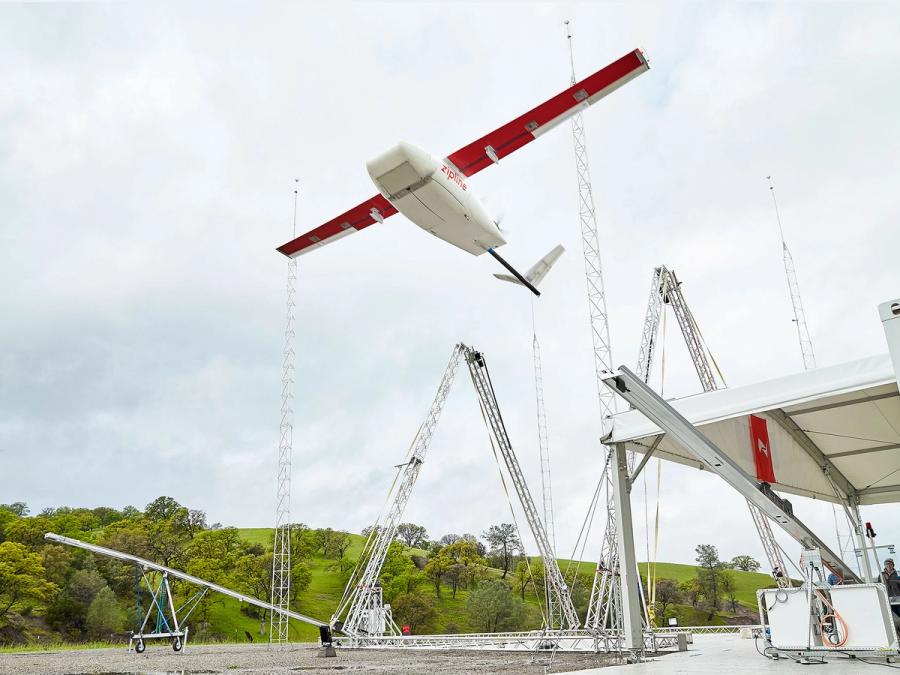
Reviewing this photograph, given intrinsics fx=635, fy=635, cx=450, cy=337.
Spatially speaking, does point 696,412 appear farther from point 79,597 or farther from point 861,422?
point 79,597

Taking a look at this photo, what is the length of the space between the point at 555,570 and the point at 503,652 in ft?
41.4

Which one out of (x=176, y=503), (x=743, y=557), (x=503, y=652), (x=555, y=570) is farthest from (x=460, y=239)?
(x=743, y=557)

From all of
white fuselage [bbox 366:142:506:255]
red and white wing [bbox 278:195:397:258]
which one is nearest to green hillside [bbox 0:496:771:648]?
red and white wing [bbox 278:195:397:258]

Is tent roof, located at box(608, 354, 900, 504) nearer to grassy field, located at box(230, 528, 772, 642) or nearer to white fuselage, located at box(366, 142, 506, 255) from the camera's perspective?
white fuselage, located at box(366, 142, 506, 255)

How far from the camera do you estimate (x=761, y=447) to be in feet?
34.5

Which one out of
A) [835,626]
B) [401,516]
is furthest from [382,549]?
[835,626]

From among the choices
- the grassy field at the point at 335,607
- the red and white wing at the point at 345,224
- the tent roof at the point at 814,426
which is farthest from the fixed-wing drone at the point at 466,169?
the grassy field at the point at 335,607

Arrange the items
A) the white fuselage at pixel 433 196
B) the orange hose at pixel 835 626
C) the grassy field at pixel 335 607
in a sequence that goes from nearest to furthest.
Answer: the orange hose at pixel 835 626, the white fuselage at pixel 433 196, the grassy field at pixel 335 607

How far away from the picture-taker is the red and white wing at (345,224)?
17.1 metres

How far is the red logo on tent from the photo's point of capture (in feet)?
33.1

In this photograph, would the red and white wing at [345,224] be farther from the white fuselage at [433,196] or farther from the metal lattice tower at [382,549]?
the metal lattice tower at [382,549]

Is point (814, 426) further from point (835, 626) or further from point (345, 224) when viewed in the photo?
point (345, 224)

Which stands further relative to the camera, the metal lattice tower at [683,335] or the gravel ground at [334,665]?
the metal lattice tower at [683,335]

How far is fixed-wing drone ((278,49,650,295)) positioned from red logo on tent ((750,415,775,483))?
7.18 metres
